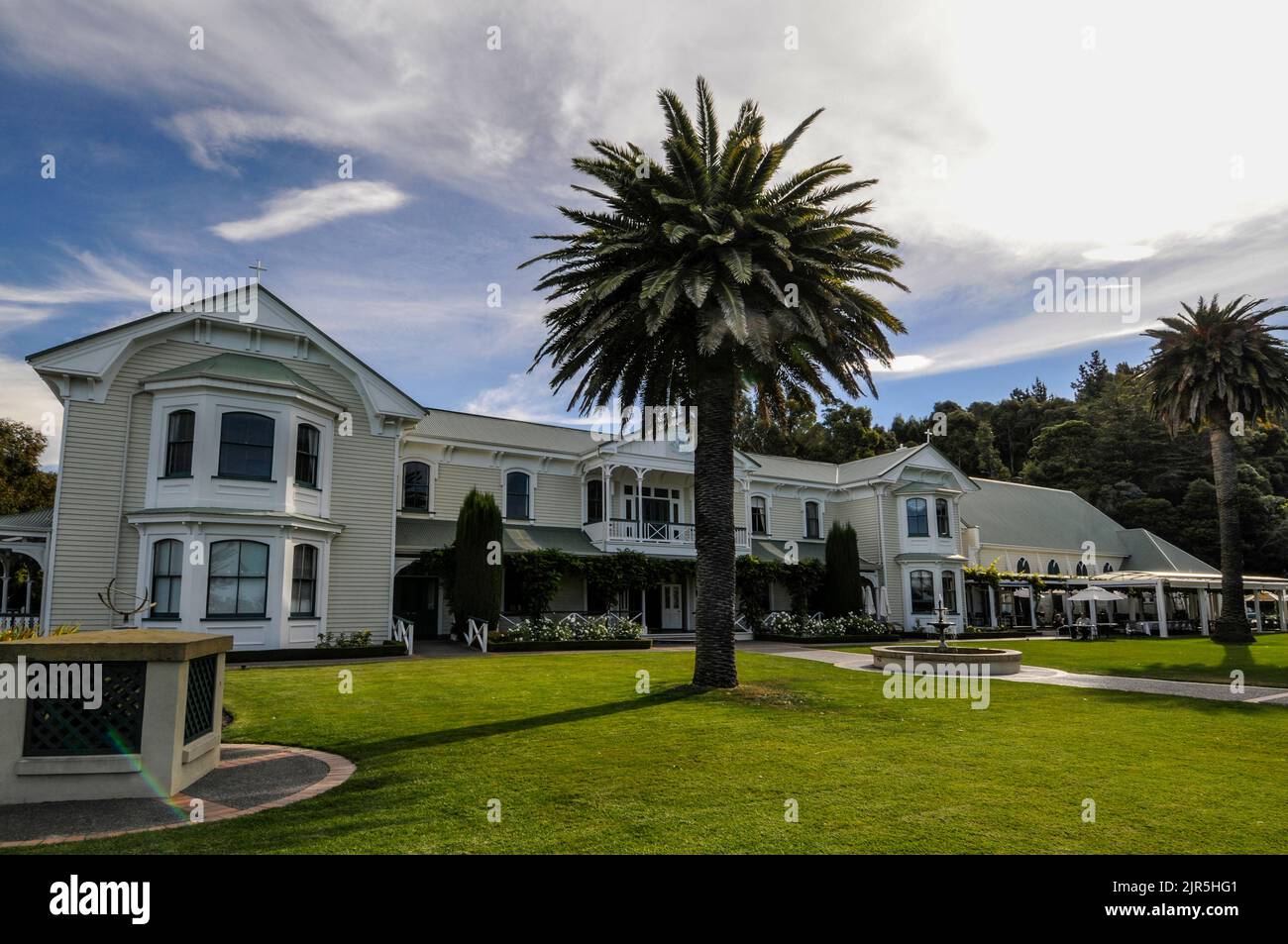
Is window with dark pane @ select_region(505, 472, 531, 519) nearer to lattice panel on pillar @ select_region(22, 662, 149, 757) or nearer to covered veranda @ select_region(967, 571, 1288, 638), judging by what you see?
lattice panel on pillar @ select_region(22, 662, 149, 757)

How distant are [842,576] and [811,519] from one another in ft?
19.9

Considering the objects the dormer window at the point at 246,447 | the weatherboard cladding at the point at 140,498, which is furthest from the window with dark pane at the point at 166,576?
the dormer window at the point at 246,447

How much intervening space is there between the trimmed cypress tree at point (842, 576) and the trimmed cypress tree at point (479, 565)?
1503cm

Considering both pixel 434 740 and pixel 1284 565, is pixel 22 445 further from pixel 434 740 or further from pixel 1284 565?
pixel 1284 565

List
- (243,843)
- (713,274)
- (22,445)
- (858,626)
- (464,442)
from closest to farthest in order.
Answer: (243,843) < (713,274) < (464,442) < (858,626) < (22,445)

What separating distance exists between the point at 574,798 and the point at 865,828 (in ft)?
7.94

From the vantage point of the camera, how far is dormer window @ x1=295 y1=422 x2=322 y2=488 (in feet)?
70.4

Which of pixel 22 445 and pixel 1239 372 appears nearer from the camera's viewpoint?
pixel 1239 372

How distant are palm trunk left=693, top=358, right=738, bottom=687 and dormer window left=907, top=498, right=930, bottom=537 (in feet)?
81.0

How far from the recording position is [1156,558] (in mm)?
48031

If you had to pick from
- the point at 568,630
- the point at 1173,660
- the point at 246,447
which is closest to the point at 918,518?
the point at 1173,660

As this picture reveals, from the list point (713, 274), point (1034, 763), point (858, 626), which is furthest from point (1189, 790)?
point (858, 626)

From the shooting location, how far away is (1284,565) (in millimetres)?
55938
